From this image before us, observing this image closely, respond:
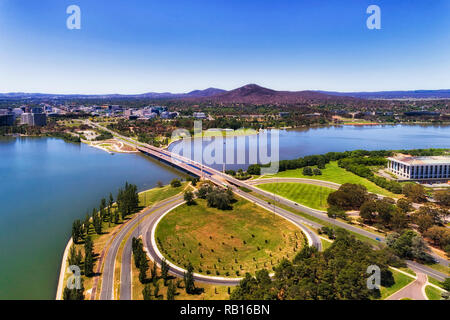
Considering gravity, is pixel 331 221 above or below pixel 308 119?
below

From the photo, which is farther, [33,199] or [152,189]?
[152,189]

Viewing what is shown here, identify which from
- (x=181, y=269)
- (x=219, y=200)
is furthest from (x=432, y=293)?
(x=219, y=200)

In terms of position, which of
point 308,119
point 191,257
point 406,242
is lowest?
point 191,257

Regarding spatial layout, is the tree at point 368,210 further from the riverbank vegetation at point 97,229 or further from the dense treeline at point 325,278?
the riverbank vegetation at point 97,229
